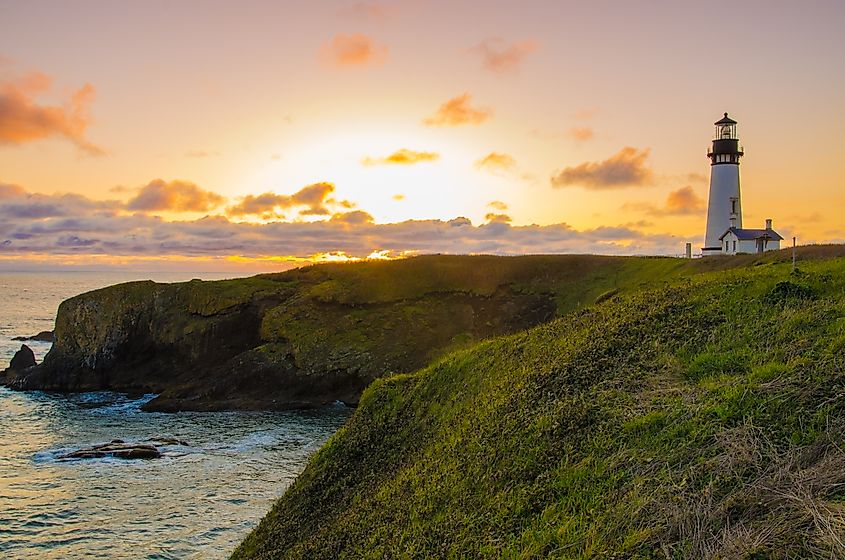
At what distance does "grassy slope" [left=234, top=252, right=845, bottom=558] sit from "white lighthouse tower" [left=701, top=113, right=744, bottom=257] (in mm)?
52062

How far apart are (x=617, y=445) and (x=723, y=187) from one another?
67144mm

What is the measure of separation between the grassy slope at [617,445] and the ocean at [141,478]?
39.1 feet

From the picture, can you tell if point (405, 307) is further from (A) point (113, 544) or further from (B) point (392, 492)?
(B) point (392, 492)

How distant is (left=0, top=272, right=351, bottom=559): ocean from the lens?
29547 mm

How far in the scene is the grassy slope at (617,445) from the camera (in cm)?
1004

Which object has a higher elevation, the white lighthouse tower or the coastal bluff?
the white lighthouse tower

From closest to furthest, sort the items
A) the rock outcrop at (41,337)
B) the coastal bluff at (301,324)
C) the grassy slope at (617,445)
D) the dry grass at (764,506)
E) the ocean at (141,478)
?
the dry grass at (764,506) < the grassy slope at (617,445) < the ocean at (141,478) < the coastal bluff at (301,324) < the rock outcrop at (41,337)

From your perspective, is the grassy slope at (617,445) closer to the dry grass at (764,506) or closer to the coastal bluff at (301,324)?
the dry grass at (764,506)

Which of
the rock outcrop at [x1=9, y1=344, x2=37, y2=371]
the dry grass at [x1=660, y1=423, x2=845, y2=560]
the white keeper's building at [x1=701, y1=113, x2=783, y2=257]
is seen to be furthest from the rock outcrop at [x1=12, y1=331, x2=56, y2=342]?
the dry grass at [x1=660, y1=423, x2=845, y2=560]

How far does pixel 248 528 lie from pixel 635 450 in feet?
77.2

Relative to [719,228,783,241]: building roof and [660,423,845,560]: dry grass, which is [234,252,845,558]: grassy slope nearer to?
[660,423,845,560]: dry grass

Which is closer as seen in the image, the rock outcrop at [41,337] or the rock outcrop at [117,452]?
the rock outcrop at [117,452]

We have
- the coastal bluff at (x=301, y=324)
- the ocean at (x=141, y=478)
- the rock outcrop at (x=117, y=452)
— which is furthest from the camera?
the coastal bluff at (x=301, y=324)

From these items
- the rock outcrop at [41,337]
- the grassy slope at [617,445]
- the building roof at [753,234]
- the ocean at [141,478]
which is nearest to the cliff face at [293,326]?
the ocean at [141,478]
